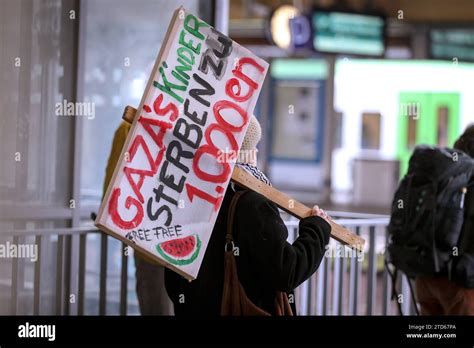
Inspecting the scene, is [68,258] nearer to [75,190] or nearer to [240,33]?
[75,190]

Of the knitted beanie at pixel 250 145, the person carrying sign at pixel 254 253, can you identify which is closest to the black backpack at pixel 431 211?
the person carrying sign at pixel 254 253

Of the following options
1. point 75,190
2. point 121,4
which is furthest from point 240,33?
point 75,190

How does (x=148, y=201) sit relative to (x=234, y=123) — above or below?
below

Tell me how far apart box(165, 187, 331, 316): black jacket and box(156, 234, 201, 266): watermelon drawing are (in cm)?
10

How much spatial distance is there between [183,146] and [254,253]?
15.8 inches

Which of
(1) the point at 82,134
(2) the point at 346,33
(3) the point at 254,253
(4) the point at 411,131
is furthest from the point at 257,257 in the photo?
(4) the point at 411,131

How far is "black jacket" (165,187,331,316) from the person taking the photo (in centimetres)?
303

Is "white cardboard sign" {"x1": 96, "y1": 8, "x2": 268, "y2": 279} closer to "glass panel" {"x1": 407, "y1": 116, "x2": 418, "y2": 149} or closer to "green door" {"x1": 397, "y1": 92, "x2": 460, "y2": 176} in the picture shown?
"green door" {"x1": 397, "y1": 92, "x2": 460, "y2": 176}

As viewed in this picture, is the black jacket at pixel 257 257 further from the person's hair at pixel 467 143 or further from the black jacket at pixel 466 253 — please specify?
the person's hair at pixel 467 143

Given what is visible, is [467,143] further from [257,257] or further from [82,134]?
[82,134]

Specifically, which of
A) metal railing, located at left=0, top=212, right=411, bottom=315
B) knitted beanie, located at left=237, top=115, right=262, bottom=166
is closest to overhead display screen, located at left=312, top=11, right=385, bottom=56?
metal railing, located at left=0, top=212, right=411, bottom=315

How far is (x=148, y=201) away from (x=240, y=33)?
1048 cm

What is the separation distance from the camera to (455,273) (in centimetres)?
410

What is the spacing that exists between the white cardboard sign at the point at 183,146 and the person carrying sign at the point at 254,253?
0.09 metres
